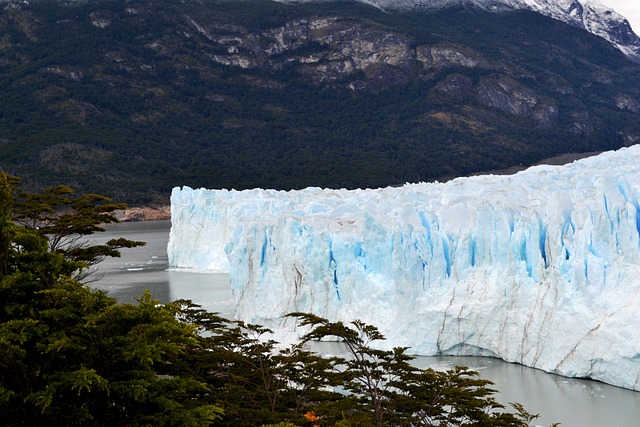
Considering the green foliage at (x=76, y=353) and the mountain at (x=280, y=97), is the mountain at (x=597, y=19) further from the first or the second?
the green foliage at (x=76, y=353)

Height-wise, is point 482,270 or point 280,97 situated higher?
point 280,97

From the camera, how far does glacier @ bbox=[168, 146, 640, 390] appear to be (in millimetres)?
14508

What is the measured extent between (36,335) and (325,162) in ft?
281

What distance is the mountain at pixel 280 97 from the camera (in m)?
85.2

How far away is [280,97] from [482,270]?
97.1 metres

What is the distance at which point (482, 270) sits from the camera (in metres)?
16.7

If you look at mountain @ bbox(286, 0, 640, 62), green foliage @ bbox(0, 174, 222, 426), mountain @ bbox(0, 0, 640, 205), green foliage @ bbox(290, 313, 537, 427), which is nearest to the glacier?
green foliage @ bbox(290, 313, 537, 427)

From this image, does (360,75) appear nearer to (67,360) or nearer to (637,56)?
(637,56)

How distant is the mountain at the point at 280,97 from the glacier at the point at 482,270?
187 ft

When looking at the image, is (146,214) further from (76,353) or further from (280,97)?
(76,353)

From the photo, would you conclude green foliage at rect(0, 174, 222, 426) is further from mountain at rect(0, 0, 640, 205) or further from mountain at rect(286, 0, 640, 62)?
mountain at rect(286, 0, 640, 62)

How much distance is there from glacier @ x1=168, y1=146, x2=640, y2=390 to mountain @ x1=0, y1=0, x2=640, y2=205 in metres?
57.0

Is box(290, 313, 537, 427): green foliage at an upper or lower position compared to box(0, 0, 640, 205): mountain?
lower

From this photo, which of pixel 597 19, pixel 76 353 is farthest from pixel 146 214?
pixel 597 19
